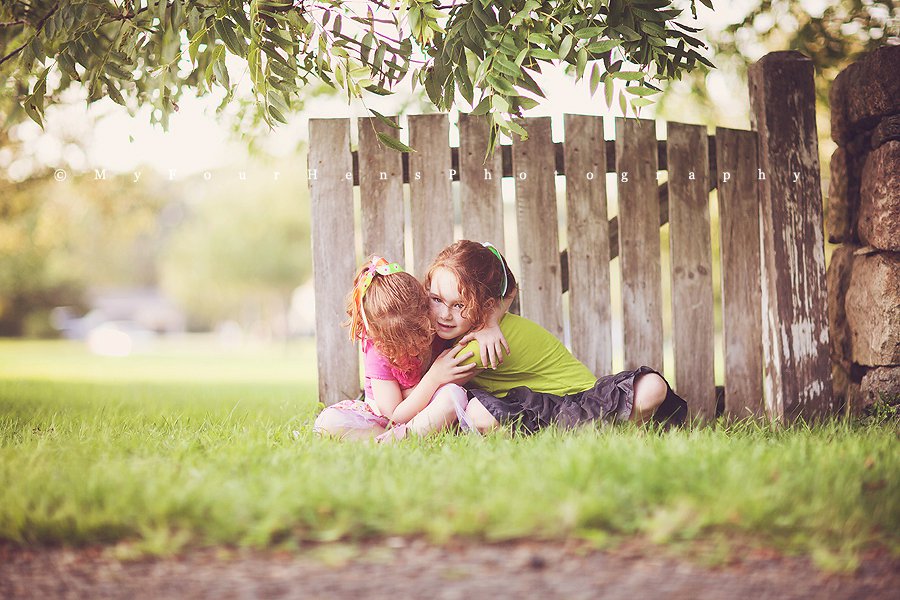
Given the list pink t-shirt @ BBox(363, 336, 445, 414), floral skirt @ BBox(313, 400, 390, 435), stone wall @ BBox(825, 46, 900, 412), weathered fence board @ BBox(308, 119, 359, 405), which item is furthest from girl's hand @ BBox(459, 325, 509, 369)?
stone wall @ BBox(825, 46, 900, 412)

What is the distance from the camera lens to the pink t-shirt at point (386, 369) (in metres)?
3.35

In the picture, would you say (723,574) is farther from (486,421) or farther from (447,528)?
(486,421)

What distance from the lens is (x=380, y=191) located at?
12.8 feet

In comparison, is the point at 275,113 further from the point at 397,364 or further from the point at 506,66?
the point at 397,364

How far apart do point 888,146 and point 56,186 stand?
31.5 feet

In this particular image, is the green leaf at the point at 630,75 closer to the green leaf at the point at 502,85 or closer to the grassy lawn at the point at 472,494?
the green leaf at the point at 502,85

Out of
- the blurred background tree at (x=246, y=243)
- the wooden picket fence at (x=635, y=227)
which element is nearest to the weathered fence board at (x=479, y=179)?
the wooden picket fence at (x=635, y=227)

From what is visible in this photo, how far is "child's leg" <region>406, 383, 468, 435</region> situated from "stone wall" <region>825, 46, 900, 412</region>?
2028 millimetres

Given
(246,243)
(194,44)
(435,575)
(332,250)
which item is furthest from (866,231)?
(246,243)

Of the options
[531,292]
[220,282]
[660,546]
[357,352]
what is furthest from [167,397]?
[220,282]

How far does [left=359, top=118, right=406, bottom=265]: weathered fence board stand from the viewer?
3.88m

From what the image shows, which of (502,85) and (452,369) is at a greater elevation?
(502,85)

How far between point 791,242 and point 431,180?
1858mm

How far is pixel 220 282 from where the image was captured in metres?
31.2
